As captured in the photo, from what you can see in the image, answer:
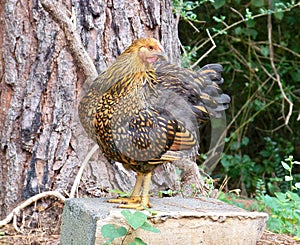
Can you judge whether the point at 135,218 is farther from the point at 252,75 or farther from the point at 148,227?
the point at 252,75

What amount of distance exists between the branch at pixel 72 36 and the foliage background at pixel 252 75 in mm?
3047

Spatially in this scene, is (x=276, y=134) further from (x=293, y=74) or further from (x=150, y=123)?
(x=150, y=123)

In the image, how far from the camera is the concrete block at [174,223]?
316 centimetres

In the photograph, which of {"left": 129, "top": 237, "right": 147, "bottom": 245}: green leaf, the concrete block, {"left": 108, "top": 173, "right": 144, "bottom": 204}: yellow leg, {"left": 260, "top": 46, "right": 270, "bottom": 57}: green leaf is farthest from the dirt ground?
{"left": 260, "top": 46, "right": 270, "bottom": 57}: green leaf

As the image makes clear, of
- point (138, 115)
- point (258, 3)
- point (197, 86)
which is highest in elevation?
point (258, 3)

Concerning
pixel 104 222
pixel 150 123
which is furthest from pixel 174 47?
pixel 104 222

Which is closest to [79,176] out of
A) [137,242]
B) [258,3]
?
[137,242]

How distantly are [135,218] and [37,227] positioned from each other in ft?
4.76

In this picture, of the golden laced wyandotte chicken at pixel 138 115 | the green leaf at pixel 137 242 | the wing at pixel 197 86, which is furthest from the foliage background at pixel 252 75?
the green leaf at pixel 137 242

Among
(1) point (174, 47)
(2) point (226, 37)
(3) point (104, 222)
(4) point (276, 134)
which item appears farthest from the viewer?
(4) point (276, 134)

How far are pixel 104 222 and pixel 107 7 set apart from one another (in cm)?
170

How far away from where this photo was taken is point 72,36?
13.4ft

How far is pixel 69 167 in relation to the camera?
13.7 ft

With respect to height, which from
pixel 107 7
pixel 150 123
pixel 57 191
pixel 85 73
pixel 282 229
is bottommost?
pixel 282 229
